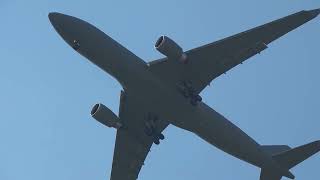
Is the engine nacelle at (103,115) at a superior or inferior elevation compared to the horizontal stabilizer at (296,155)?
inferior

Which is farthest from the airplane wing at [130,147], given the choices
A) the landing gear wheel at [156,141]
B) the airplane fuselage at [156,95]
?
the airplane fuselage at [156,95]

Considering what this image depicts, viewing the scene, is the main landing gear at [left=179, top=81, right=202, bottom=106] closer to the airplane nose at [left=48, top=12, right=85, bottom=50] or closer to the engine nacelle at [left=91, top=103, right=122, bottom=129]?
the engine nacelle at [left=91, top=103, right=122, bottom=129]

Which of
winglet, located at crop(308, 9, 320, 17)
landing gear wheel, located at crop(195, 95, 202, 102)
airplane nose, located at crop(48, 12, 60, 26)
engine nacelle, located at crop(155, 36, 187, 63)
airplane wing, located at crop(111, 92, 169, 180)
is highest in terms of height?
winglet, located at crop(308, 9, 320, 17)

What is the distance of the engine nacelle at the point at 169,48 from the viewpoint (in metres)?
47.3

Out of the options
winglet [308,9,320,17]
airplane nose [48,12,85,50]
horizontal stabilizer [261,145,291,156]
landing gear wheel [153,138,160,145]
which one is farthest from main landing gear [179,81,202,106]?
winglet [308,9,320,17]

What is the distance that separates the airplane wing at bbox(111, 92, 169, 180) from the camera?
55.5 meters

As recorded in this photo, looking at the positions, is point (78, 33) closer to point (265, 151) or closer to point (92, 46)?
point (92, 46)

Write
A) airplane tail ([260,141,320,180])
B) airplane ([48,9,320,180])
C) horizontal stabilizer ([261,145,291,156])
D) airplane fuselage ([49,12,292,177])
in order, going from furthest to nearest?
horizontal stabilizer ([261,145,291,156])
airplane tail ([260,141,320,180])
airplane fuselage ([49,12,292,177])
airplane ([48,9,320,180])

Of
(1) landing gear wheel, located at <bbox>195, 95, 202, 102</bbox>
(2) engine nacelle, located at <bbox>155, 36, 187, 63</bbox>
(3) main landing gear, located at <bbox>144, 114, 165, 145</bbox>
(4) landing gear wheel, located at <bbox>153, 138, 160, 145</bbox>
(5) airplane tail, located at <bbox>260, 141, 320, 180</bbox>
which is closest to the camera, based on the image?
(2) engine nacelle, located at <bbox>155, 36, 187, 63</bbox>

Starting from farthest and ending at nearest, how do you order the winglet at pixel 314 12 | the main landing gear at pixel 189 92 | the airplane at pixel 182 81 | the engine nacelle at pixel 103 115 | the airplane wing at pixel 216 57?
the engine nacelle at pixel 103 115 < the main landing gear at pixel 189 92 < the airplane at pixel 182 81 < the airplane wing at pixel 216 57 < the winglet at pixel 314 12

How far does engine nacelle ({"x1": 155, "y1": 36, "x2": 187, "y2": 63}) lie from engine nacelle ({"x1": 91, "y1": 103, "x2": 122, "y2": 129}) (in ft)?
27.7

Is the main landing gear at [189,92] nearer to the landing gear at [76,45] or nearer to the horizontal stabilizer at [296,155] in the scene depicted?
the landing gear at [76,45]

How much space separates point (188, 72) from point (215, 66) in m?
2.31

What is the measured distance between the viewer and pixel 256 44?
158 ft
